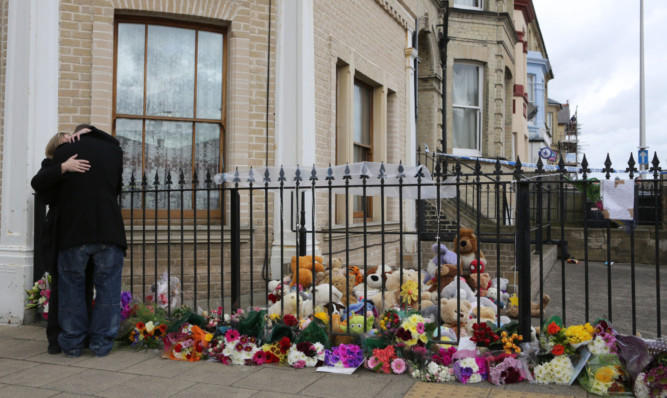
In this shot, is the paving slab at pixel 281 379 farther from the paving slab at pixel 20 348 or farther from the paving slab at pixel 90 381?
the paving slab at pixel 20 348

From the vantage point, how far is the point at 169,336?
189 inches

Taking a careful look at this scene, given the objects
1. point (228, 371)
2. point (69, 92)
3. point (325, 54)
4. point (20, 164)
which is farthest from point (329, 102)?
point (228, 371)

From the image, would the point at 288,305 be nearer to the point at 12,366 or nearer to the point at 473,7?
the point at 12,366

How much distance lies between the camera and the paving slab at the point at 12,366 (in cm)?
435

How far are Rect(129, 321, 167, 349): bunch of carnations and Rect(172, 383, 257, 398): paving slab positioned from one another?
3.72 feet

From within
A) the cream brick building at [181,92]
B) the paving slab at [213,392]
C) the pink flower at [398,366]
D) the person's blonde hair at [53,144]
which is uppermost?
the cream brick building at [181,92]

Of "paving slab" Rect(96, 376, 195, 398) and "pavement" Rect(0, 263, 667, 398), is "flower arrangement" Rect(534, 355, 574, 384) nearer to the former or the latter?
"pavement" Rect(0, 263, 667, 398)

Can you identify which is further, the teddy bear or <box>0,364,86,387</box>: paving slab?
the teddy bear

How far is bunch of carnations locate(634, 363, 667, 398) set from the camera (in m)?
3.53

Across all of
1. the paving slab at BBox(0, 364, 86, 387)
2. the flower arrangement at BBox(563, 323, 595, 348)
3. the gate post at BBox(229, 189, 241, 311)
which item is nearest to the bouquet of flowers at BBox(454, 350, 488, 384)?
the flower arrangement at BBox(563, 323, 595, 348)

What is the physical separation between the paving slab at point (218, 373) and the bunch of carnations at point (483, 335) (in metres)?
1.70

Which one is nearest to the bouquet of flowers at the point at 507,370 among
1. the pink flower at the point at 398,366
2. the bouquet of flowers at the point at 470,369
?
the bouquet of flowers at the point at 470,369

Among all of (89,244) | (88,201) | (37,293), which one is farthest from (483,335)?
(37,293)

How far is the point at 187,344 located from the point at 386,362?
1707 millimetres
